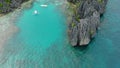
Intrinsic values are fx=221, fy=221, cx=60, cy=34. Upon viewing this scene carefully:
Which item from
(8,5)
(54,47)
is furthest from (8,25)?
(54,47)

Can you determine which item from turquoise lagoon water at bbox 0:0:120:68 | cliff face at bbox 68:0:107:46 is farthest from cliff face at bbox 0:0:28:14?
cliff face at bbox 68:0:107:46

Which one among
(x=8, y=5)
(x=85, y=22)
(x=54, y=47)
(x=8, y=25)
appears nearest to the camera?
(x=54, y=47)

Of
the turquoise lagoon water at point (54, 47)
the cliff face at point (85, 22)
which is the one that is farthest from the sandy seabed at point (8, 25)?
the cliff face at point (85, 22)

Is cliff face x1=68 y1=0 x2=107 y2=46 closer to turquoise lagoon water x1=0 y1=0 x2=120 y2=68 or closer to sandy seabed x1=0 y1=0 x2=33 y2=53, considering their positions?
turquoise lagoon water x1=0 y1=0 x2=120 y2=68

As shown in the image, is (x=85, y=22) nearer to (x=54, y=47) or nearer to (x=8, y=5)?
(x=54, y=47)

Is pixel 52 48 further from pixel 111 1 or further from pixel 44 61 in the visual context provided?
pixel 111 1

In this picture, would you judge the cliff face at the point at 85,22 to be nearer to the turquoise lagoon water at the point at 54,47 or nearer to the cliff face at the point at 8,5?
the turquoise lagoon water at the point at 54,47
